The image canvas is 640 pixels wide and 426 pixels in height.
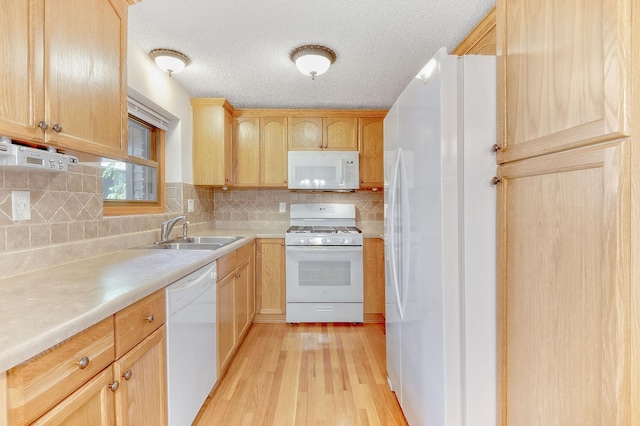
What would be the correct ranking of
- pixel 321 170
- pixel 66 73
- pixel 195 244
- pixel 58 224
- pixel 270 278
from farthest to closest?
1. pixel 321 170
2. pixel 270 278
3. pixel 195 244
4. pixel 58 224
5. pixel 66 73

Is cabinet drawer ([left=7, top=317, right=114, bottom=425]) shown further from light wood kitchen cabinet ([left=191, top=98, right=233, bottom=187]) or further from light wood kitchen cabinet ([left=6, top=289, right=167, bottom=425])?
light wood kitchen cabinet ([left=191, top=98, right=233, bottom=187])

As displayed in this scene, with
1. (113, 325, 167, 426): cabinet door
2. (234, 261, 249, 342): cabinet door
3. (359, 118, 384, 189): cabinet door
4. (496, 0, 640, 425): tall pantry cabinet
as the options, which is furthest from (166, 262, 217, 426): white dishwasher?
(359, 118, 384, 189): cabinet door

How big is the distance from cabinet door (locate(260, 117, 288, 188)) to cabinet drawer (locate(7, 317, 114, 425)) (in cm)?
241

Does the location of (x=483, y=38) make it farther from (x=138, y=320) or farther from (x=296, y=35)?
(x=138, y=320)

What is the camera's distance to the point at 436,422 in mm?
1140

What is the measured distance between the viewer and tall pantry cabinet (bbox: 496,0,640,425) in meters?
0.61

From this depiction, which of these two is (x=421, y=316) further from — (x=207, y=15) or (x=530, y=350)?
(x=207, y=15)

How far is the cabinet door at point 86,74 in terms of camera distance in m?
1.00

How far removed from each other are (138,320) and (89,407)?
265 mm

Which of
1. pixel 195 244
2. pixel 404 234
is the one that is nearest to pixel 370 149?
pixel 404 234

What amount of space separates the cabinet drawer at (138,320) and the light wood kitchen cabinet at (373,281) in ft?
6.71

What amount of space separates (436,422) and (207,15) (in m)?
2.27

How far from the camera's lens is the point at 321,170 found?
3.04m

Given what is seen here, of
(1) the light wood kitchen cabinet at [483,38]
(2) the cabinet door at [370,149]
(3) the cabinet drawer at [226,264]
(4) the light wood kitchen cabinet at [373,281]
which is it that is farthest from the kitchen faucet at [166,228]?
(1) the light wood kitchen cabinet at [483,38]
